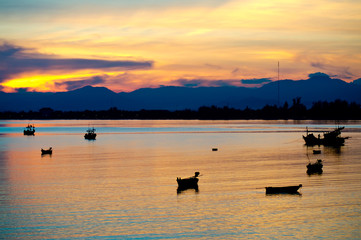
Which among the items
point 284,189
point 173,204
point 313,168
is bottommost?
point 173,204

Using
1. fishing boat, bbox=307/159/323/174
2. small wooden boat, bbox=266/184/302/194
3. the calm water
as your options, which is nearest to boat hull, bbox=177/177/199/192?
the calm water

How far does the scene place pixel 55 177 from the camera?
53469 millimetres

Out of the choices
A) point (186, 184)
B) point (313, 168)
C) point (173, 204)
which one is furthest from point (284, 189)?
point (313, 168)

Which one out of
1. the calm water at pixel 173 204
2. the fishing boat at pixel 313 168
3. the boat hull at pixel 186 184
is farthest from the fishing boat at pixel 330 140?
the boat hull at pixel 186 184

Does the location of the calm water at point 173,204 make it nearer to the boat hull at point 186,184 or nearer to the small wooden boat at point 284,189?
the boat hull at point 186,184

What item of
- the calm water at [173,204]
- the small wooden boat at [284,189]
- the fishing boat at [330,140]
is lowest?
the calm water at [173,204]

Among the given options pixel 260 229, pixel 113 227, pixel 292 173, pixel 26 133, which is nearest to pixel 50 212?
pixel 113 227

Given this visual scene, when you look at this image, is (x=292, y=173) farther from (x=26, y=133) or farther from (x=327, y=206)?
(x=26, y=133)

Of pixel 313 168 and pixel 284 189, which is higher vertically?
pixel 313 168

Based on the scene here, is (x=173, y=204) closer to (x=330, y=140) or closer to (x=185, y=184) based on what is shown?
(x=185, y=184)

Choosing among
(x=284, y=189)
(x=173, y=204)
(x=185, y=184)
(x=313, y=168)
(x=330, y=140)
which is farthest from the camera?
(x=330, y=140)

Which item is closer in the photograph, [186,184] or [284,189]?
[284,189]

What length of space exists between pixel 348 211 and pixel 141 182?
72.0ft

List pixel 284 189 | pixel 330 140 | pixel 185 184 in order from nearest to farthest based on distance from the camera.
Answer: pixel 284 189
pixel 185 184
pixel 330 140
